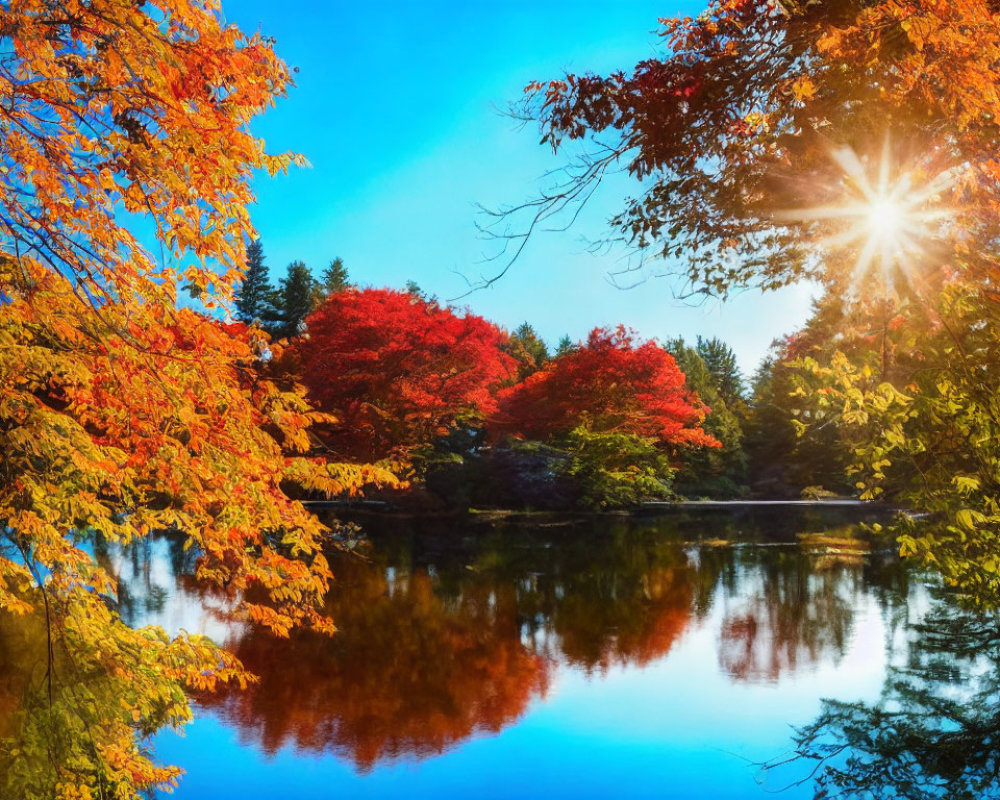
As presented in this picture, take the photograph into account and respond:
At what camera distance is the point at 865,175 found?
446cm

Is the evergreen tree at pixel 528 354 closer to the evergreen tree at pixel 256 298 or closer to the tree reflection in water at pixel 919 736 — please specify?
the evergreen tree at pixel 256 298

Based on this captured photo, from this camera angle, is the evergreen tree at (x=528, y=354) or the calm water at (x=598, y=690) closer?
the calm water at (x=598, y=690)

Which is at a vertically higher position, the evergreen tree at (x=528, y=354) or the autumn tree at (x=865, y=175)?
the evergreen tree at (x=528, y=354)

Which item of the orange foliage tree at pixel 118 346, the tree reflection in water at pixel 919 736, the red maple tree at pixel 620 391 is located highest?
the red maple tree at pixel 620 391

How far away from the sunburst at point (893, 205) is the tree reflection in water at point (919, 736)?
13.6ft

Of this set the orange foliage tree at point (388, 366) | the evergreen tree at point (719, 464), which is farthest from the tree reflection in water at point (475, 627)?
the evergreen tree at point (719, 464)

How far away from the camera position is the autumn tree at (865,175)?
377 cm

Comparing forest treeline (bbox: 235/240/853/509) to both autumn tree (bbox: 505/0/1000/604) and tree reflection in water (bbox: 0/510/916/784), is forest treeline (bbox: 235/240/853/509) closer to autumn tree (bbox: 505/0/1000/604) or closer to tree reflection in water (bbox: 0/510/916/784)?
tree reflection in water (bbox: 0/510/916/784)

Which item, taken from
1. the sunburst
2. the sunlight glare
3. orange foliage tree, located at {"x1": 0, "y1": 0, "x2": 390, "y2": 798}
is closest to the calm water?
orange foliage tree, located at {"x1": 0, "y1": 0, "x2": 390, "y2": 798}

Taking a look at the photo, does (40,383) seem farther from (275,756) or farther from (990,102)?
(990,102)

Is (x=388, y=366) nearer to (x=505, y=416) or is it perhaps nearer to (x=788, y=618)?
(x=505, y=416)

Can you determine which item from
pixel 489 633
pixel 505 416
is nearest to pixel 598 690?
pixel 489 633

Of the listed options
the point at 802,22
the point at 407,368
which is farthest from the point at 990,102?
the point at 407,368

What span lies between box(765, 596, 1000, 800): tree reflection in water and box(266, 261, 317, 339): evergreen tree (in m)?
33.0
